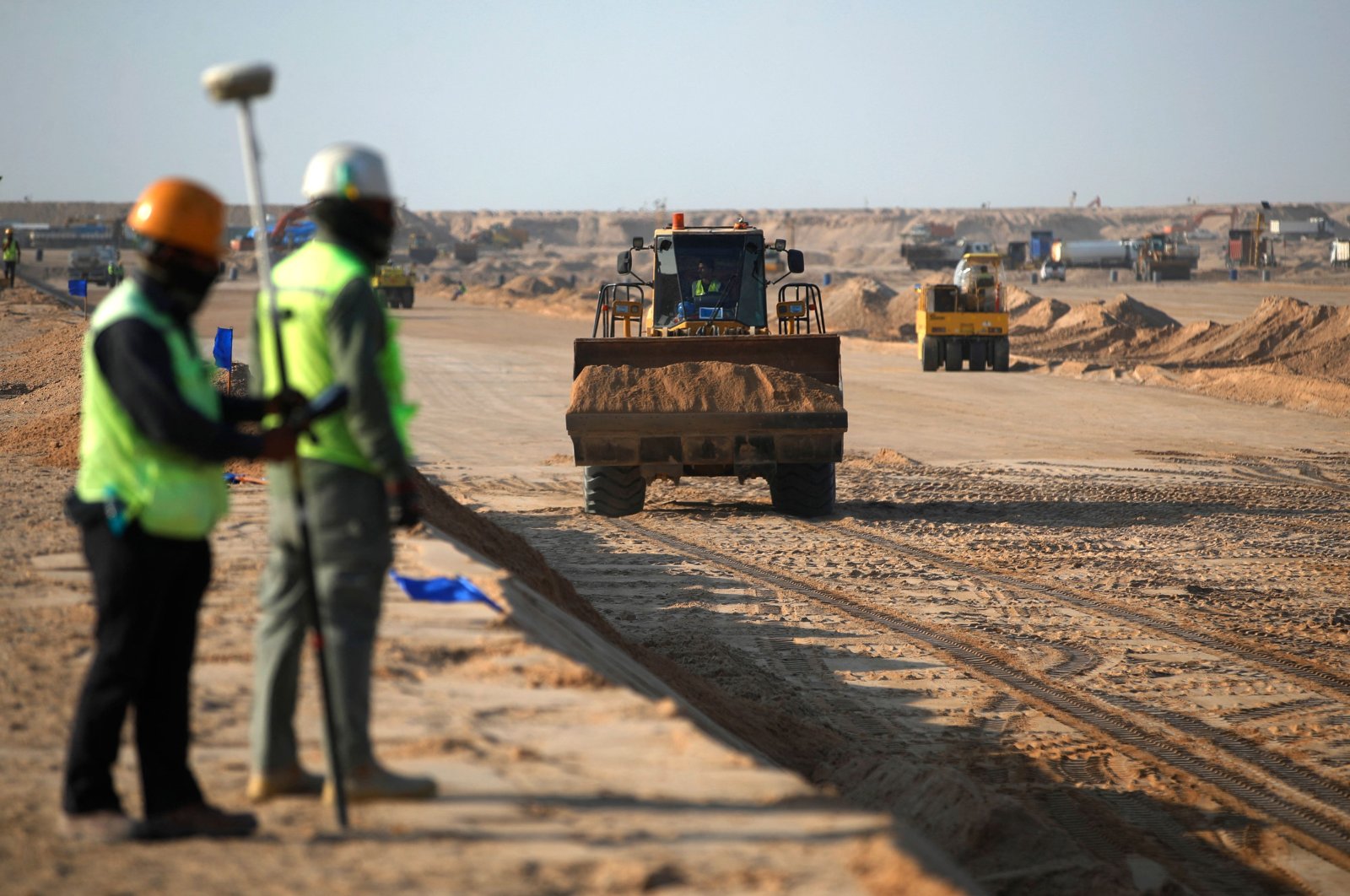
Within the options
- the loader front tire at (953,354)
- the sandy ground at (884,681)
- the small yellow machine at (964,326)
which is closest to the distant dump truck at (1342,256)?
the small yellow machine at (964,326)

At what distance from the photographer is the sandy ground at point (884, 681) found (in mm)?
4051

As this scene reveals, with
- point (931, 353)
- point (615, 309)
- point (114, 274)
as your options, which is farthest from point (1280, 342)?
point (114, 274)

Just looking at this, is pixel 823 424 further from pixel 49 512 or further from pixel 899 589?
pixel 49 512

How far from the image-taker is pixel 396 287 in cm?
5409

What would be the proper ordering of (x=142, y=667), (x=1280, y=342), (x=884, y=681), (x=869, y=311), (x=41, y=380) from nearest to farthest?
1. (x=142, y=667)
2. (x=884, y=681)
3. (x=41, y=380)
4. (x=1280, y=342)
5. (x=869, y=311)

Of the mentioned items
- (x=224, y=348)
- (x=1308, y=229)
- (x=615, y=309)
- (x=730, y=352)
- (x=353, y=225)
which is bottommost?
(x=224, y=348)

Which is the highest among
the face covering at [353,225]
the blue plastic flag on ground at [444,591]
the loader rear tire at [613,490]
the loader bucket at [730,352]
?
the face covering at [353,225]

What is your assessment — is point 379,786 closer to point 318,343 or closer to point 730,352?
point 318,343

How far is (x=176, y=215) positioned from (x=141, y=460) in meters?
0.67

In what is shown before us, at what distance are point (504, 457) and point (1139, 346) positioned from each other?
24756 mm

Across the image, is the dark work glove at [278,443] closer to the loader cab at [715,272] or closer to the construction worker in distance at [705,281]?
the loader cab at [715,272]

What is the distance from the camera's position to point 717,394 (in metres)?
13.8

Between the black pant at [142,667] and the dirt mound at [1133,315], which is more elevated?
the black pant at [142,667]

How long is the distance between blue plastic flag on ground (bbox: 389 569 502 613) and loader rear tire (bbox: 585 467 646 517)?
6.86 m
